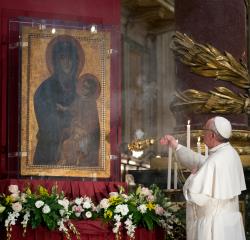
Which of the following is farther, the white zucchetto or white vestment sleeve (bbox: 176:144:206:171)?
white vestment sleeve (bbox: 176:144:206:171)

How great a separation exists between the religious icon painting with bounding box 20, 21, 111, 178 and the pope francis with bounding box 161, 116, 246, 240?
5.12 feet

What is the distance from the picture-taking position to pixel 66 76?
25.9 ft

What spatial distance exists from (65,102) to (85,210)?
120 cm

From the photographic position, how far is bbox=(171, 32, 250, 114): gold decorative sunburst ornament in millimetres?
8883

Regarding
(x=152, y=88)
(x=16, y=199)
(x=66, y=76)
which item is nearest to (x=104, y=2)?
(x=66, y=76)

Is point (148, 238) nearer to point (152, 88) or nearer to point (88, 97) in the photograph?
point (88, 97)

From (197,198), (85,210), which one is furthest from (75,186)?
(197,198)

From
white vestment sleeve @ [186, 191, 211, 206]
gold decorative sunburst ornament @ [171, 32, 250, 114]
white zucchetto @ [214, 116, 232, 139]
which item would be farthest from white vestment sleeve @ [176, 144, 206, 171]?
gold decorative sunburst ornament @ [171, 32, 250, 114]

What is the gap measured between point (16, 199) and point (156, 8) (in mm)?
7234

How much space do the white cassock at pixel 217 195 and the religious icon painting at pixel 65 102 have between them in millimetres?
1619

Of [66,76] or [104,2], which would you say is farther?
[104,2]

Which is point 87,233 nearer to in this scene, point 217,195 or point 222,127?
point 217,195

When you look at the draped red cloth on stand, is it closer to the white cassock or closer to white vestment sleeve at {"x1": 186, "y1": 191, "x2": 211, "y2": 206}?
the white cassock

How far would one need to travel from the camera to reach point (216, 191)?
6371mm
